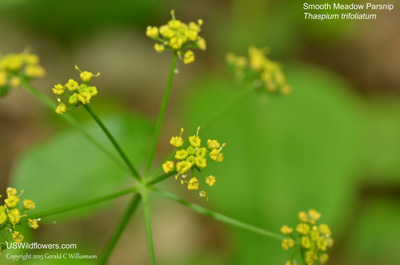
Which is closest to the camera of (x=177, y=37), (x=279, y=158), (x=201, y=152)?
(x=201, y=152)

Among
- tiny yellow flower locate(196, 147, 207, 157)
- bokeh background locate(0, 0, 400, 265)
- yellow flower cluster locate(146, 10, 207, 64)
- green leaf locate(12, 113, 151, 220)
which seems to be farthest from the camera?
bokeh background locate(0, 0, 400, 265)

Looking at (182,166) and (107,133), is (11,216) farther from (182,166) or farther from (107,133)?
(182,166)

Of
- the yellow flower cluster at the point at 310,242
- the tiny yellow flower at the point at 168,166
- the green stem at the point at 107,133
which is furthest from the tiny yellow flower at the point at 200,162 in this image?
the yellow flower cluster at the point at 310,242

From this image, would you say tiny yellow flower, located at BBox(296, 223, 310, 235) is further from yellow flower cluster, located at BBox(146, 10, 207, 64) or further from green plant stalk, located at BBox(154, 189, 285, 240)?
yellow flower cluster, located at BBox(146, 10, 207, 64)

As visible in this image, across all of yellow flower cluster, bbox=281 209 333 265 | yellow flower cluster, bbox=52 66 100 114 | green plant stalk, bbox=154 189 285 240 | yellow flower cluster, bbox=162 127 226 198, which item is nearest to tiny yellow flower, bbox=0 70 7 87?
yellow flower cluster, bbox=52 66 100 114

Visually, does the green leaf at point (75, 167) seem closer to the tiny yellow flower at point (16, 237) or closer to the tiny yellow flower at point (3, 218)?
the tiny yellow flower at point (16, 237)

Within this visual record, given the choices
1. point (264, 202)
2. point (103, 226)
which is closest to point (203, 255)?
point (264, 202)

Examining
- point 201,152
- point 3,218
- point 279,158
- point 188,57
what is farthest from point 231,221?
point 279,158
